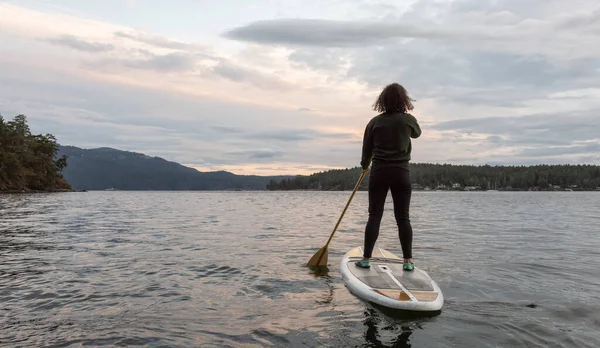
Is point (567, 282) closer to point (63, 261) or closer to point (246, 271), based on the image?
point (246, 271)

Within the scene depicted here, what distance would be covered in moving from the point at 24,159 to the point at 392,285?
124179 mm

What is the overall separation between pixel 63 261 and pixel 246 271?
4.86 meters

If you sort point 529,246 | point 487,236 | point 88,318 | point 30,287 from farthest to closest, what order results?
point 487,236 < point 529,246 < point 30,287 < point 88,318

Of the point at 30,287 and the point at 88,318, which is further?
the point at 30,287

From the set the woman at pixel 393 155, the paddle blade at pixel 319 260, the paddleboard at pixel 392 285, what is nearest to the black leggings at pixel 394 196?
the woman at pixel 393 155

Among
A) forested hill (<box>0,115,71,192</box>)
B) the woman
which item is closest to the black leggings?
the woman

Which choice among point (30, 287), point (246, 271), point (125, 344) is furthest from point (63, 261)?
point (125, 344)

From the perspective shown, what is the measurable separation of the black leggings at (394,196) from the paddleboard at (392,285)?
56 cm

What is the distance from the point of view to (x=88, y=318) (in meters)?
5.73

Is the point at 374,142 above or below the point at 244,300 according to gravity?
above

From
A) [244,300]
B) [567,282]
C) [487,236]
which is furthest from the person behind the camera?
[487,236]

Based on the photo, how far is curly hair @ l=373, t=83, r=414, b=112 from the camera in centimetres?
750

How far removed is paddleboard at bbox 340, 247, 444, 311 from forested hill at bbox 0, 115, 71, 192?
345 feet

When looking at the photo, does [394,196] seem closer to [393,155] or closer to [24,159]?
[393,155]
